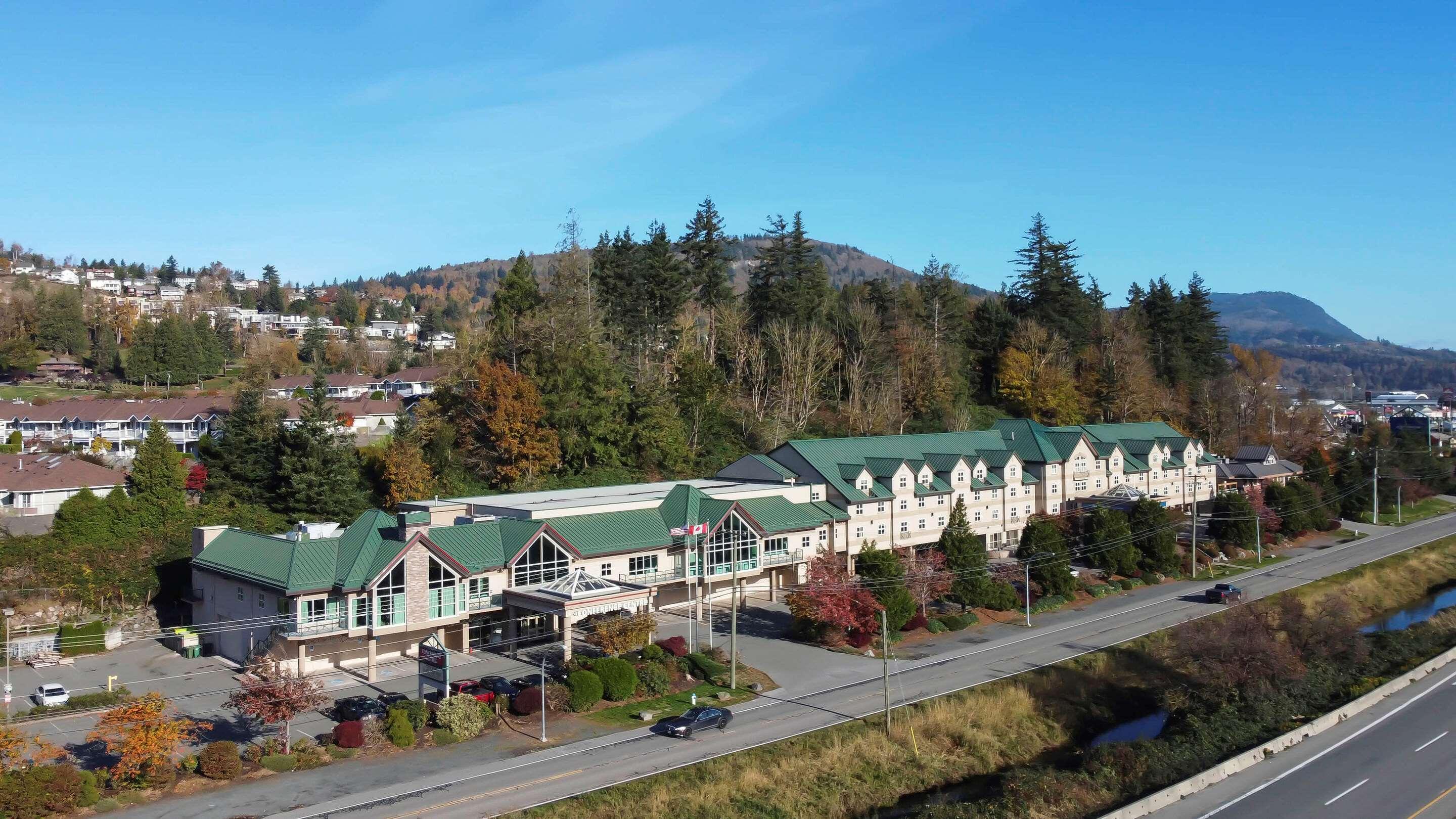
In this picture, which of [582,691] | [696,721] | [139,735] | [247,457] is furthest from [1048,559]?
[247,457]

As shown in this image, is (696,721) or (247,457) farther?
(247,457)

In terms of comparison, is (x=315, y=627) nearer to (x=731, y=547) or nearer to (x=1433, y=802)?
(x=731, y=547)

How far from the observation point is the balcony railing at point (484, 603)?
39750 millimetres

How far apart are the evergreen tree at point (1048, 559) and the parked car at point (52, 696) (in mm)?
40829

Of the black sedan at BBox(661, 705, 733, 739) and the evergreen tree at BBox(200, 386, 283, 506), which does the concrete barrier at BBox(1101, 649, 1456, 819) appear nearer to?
the black sedan at BBox(661, 705, 733, 739)

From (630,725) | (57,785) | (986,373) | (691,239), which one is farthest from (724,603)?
(986,373)

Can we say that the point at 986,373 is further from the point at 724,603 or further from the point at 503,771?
the point at 503,771

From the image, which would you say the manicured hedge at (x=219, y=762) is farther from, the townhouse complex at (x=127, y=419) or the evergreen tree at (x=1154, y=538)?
the evergreen tree at (x=1154, y=538)

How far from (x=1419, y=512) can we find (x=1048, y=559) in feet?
181

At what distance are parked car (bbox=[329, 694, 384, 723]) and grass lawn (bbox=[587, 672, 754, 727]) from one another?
21.9ft

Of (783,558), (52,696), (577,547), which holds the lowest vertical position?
(52,696)

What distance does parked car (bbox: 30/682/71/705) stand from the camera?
32.8 metres

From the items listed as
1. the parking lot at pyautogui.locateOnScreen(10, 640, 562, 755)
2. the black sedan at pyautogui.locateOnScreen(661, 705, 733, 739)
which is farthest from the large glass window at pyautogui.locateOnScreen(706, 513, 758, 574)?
the black sedan at pyautogui.locateOnScreen(661, 705, 733, 739)

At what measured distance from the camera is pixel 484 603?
132ft
